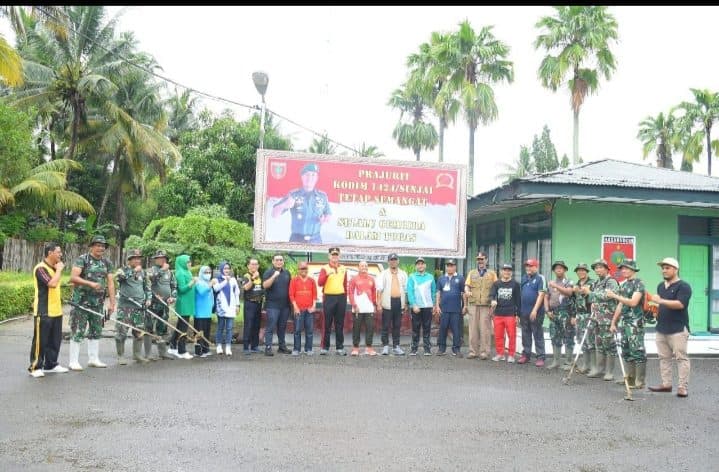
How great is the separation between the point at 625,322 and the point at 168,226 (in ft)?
32.6

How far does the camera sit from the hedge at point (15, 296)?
1570cm

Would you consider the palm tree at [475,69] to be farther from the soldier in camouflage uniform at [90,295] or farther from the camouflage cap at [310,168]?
the soldier in camouflage uniform at [90,295]

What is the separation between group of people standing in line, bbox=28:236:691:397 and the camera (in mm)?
8805

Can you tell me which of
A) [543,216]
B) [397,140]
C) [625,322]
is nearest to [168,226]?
[543,216]

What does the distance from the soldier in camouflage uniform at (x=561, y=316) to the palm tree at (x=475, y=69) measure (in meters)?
18.5

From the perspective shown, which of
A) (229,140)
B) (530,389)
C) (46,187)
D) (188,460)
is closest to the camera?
(188,460)

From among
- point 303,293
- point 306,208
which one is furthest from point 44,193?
point 303,293

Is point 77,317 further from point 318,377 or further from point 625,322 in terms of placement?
point 625,322

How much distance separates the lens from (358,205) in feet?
48.4

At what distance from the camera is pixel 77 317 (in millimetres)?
9375

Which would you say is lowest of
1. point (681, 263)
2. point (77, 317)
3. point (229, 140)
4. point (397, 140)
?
point (77, 317)

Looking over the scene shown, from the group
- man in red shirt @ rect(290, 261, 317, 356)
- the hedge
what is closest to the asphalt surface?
man in red shirt @ rect(290, 261, 317, 356)

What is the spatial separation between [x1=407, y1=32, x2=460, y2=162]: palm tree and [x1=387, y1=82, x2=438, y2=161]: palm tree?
24.7 feet

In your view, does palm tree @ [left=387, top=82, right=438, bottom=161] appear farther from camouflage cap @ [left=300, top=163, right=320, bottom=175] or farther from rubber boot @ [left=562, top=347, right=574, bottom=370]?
rubber boot @ [left=562, top=347, right=574, bottom=370]
